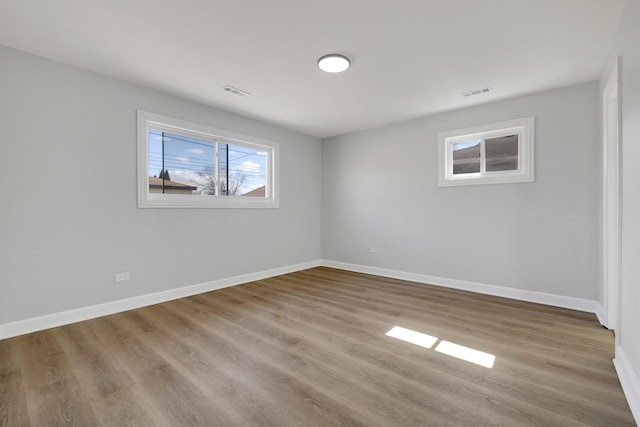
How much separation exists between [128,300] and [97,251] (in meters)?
0.68

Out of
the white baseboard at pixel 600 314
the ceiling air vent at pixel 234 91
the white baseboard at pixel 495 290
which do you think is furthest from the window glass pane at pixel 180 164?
the white baseboard at pixel 600 314

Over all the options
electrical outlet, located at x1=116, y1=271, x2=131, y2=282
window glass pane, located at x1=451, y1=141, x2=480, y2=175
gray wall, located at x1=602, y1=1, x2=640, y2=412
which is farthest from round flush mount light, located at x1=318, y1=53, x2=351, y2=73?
electrical outlet, located at x1=116, y1=271, x2=131, y2=282

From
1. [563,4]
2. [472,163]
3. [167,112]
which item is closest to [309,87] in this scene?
[167,112]

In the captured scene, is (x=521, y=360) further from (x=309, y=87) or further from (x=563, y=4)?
(x=309, y=87)

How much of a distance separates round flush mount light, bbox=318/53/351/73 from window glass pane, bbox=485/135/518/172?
2564 mm

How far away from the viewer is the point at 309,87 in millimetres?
3475

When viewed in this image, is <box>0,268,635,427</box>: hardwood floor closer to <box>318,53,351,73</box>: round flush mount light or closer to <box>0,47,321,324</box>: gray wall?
<box>0,47,321,324</box>: gray wall

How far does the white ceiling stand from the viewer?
6.95 ft

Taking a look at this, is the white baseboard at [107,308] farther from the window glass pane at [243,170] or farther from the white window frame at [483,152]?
the white window frame at [483,152]

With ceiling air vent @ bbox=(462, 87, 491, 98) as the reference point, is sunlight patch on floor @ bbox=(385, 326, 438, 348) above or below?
below

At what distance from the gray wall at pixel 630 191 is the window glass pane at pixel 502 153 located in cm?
188

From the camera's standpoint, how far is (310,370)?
6.79 feet

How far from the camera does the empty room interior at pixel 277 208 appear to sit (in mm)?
1829

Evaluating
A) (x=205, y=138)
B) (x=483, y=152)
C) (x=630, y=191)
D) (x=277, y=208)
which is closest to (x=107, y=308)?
(x=205, y=138)
